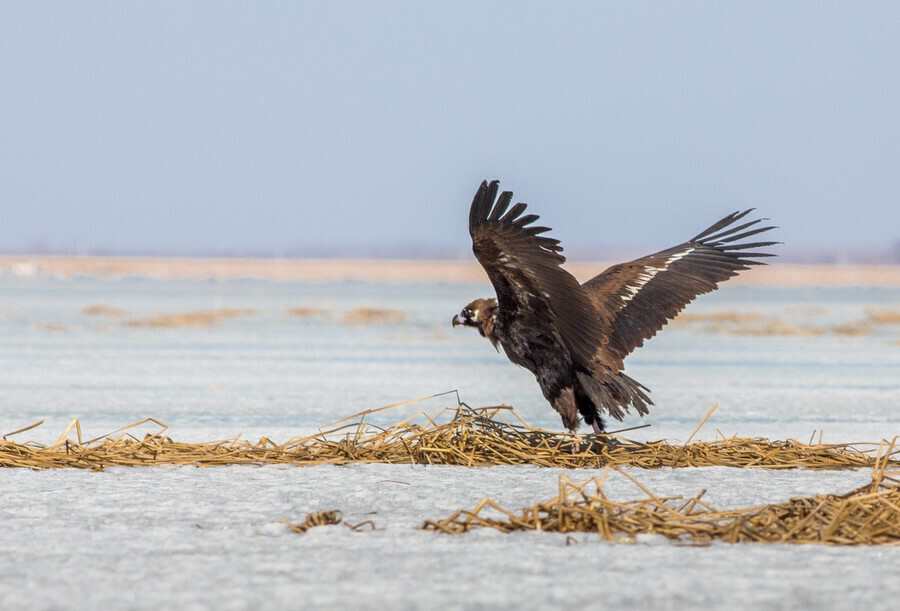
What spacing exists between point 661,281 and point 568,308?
135 centimetres

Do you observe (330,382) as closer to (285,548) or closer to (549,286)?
(549,286)

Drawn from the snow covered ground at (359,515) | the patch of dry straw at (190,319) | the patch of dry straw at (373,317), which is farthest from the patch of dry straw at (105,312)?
the snow covered ground at (359,515)

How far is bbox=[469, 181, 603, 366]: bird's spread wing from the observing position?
7.57 metres

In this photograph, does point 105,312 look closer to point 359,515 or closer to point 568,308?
point 568,308

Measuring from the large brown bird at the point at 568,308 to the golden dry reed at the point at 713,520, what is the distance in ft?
6.09

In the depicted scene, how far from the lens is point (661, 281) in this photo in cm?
919

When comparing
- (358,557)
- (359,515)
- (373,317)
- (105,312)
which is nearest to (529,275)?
(359,515)

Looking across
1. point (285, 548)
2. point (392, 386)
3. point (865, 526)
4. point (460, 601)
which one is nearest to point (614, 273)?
point (865, 526)

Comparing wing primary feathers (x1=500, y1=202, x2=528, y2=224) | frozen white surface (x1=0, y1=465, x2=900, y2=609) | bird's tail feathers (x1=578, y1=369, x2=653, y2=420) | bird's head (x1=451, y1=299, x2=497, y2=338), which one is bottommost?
frozen white surface (x1=0, y1=465, x2=900, y2=609)

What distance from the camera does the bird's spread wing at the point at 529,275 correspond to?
7.57m

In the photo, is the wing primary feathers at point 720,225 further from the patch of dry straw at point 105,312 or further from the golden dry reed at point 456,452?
the patch of dry straw at point 105,312

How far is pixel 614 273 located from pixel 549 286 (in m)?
1.39

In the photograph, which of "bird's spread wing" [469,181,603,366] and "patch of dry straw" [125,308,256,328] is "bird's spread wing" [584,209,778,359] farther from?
"patch of dry straw" [125,308,256,328]

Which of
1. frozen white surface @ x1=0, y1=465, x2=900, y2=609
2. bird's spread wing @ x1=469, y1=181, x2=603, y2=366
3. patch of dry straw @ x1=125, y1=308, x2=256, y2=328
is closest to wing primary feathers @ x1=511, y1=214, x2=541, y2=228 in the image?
bird's spread wing @ x1=469, y1=181, x2=603, y2=366
